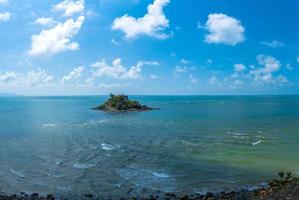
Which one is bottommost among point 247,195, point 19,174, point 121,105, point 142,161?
point 19,174

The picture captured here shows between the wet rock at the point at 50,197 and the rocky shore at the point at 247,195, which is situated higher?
the rocky shore at the point at 247,195

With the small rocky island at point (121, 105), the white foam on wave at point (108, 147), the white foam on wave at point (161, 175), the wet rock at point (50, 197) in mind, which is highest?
the small rocky island at point (121, 105)

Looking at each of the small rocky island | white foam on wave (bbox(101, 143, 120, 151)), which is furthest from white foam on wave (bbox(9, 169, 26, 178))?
the small rocky island

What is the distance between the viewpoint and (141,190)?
124 ft

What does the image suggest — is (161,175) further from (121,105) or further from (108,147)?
(121,105)

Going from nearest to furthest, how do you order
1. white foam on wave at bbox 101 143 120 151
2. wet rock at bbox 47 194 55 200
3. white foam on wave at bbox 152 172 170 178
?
wet rock at bbox 47 194 55 200 → white foam on wave at bbox 152 172 170 178 → white foam on wave at bbox 101 143 120 151

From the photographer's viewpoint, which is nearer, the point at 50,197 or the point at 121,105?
the point at 50,197

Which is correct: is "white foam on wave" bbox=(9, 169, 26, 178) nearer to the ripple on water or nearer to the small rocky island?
the ripple on water

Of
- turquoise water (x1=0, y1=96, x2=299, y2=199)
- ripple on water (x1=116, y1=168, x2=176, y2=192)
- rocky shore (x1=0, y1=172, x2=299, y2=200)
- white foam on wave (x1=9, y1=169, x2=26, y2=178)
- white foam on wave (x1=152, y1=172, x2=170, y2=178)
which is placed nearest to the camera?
rocky shore (x1=0, y1=172, x2=299, y2=200)

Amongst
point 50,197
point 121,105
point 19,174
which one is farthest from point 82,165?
point 121,105

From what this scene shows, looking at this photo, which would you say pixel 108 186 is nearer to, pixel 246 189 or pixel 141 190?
pixel 141 190

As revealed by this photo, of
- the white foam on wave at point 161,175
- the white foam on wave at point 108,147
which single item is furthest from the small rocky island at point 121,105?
the white foam on wave at point 161,175

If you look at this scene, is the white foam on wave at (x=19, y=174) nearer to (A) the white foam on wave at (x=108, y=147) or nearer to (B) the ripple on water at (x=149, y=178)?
(B) the ripple on water at (x=149, y=178)

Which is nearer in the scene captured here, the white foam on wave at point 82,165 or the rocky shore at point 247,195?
the rocky shore at point 247,195
